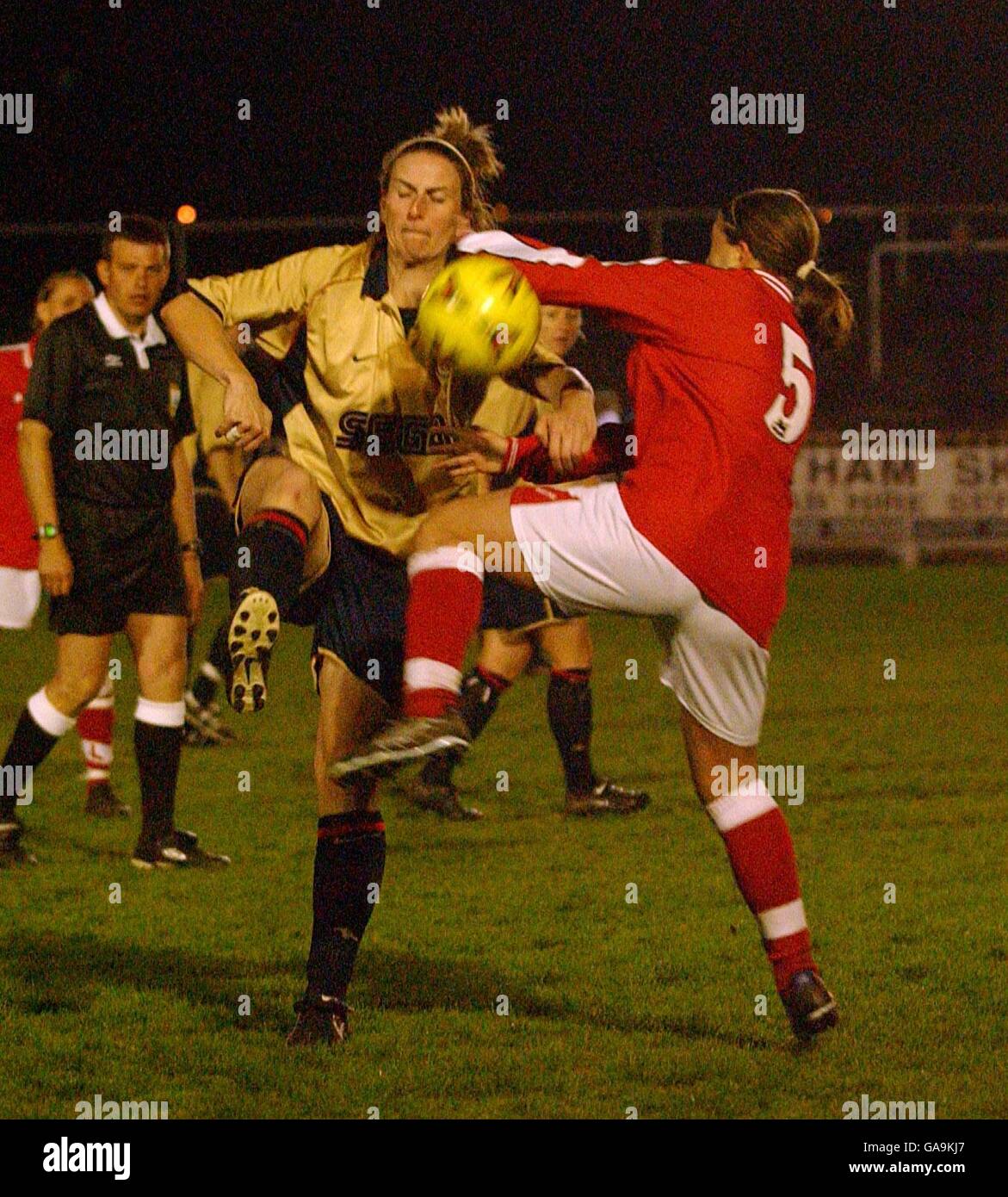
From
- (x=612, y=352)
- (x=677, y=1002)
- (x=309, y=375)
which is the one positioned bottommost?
(x=677, y=1002)

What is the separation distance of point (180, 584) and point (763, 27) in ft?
70.7

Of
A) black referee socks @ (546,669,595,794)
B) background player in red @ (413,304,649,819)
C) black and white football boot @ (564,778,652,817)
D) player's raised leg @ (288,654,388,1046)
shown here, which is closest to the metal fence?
background player in red @ (413,304,649,819)

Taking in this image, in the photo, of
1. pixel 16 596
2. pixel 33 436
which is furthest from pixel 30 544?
pixel 33 436

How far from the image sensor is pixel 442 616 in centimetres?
414

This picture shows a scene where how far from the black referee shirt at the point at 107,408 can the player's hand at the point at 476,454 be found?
3.01 metres

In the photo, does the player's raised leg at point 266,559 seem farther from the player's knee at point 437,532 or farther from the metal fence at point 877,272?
the metal fence at point 877,272

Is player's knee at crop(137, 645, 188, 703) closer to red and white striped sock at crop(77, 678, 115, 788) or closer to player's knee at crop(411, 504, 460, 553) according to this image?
red and white striped sock at crop(77, 678, 115, 788)

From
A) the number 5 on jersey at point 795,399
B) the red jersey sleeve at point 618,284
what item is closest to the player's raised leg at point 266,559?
the red jersey sleeve at point 618,284

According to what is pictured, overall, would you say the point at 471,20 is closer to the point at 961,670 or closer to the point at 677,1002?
the point at 961,670

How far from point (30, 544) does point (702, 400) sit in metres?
6.37

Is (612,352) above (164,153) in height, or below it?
below
